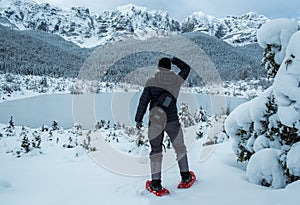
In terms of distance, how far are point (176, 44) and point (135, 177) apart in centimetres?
4652

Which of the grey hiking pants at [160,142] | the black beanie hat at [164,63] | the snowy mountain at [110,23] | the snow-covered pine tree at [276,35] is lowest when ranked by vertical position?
the grey hiking pants at [160,142]

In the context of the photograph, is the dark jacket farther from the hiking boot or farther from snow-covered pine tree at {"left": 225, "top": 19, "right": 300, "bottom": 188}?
snow-covered pine tree at {"left": 225, "top": 19, "right": 300, "bottom": 188}

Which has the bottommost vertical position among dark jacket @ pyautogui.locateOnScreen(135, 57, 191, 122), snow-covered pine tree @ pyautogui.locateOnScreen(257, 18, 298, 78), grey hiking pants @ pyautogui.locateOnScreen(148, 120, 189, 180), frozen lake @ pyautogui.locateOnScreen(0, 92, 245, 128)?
frozen lake @ pyautogui.locateOnScreen(0, 92, 245, 128)

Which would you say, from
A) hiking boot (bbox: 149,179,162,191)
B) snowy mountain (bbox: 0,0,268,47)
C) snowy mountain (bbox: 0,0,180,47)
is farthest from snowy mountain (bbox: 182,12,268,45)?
hiking boot (bbox: 149,179,162,191)

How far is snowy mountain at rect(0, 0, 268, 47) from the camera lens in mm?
84688

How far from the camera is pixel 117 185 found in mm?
3361

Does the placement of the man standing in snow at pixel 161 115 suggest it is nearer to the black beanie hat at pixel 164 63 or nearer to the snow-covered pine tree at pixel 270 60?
the black beanie hat at pixel 164 63

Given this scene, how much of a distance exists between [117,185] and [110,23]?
400ft

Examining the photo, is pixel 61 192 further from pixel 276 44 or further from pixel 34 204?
pixel 276 44

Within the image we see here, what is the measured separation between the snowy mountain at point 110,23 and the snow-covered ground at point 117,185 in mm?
69213

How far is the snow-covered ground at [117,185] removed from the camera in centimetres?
266

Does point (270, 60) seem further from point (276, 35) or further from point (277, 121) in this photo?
point (277, 121)

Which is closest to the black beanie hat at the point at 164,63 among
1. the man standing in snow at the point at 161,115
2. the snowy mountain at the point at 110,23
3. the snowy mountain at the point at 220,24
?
the man standing in snow at the point at 161,115

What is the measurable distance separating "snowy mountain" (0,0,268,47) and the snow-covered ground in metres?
69.2
